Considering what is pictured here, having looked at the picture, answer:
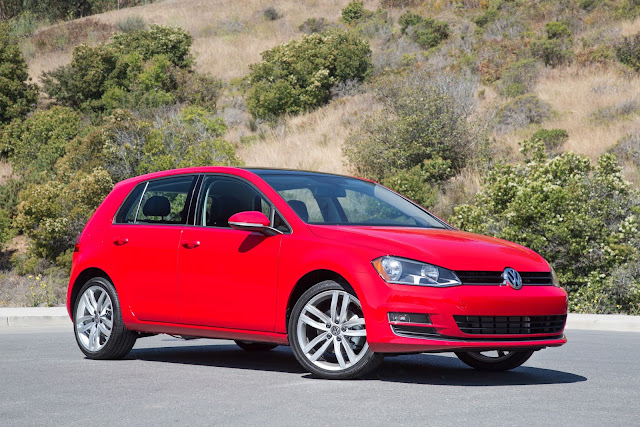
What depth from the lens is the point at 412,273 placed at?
6668 mm

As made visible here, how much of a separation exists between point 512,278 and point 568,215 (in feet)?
35.9

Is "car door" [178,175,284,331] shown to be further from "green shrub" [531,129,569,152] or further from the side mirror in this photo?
"green shrub" [531,129,569,152]

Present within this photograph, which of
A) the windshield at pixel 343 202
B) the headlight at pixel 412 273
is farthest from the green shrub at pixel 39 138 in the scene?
the headlight at pixel 412 273

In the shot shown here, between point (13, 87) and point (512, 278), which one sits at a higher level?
point (13, 87)

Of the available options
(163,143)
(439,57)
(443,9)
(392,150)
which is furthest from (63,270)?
(443,9)

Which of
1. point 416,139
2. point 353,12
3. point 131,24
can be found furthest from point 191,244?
point 131,24

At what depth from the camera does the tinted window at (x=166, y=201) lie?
8312 millimetres

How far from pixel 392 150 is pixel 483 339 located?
2174 centimetres

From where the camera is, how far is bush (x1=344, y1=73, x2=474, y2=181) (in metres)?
28.2

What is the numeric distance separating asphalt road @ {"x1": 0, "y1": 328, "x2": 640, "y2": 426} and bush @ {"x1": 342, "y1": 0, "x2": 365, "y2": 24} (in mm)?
55801

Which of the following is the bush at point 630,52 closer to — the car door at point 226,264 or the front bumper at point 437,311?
the car door at point 226,264

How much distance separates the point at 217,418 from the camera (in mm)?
Result: 5637

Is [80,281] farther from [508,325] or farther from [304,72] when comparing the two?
[304,72]

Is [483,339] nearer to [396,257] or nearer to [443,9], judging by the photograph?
[396,257]
